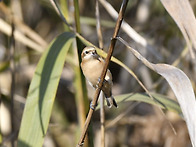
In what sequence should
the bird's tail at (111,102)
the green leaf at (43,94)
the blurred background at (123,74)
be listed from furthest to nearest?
the blurred background at (123,74), the bird's tail at (111,102), the green leaf at (43,94)

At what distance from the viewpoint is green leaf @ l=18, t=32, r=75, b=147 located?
3.68ft

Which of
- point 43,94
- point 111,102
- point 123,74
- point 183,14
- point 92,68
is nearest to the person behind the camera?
point 183,14

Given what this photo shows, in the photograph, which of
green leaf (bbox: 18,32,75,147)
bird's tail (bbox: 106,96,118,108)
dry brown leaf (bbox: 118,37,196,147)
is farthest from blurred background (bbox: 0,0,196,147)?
dry brown leaf (bbox: 118,37,196,147)

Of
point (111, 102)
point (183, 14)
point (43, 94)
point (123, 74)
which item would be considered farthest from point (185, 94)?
point (123, 74)

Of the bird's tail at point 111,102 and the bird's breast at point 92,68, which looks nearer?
the bird's breast at point 92,68

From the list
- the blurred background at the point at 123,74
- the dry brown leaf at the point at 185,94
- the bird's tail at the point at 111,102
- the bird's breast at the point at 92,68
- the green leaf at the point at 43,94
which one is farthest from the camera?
the blurred background at the point at 123,74

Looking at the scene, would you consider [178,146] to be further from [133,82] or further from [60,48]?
[60,48]

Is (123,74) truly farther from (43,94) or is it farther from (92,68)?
(43,94)

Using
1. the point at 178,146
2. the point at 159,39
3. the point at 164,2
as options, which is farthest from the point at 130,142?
the point at 164,2

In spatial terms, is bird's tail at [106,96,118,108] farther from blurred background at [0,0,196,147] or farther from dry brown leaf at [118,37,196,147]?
blurred background at [0,0,196,147]

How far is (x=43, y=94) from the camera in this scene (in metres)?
1.15

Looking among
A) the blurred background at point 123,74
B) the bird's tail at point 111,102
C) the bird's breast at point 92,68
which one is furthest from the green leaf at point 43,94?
the blurred background at point 123,74

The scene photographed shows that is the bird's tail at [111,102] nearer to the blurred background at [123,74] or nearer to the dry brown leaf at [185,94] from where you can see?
the dry brown leaf at [185,94]

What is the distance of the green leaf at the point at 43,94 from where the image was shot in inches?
44.1
